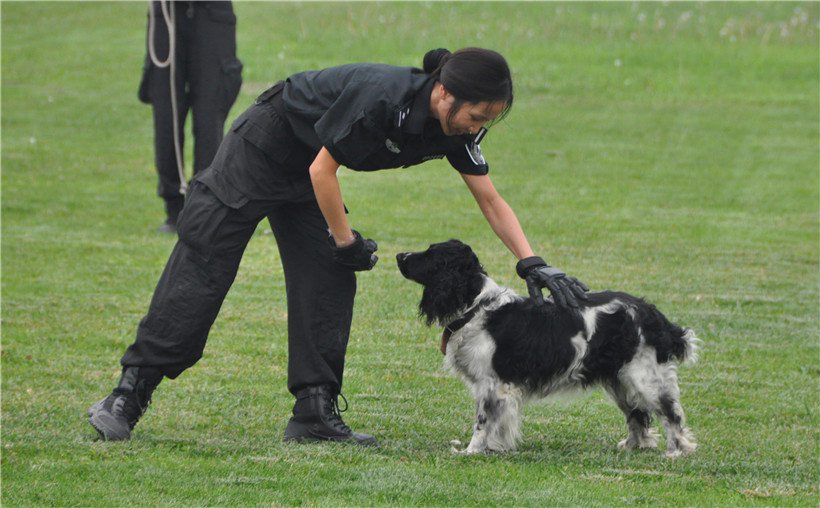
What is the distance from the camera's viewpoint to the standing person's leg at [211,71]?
11.1m

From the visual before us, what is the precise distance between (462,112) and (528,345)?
4.46 ft

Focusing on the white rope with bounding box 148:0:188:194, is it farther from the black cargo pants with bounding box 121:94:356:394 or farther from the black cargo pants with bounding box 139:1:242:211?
the black cargo pants with bounding box 121:94:356:394

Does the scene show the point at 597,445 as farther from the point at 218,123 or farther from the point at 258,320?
the point at 218,123

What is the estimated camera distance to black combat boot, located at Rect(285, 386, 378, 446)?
18.8 ft

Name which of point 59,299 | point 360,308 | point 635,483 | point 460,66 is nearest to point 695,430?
point 635,483

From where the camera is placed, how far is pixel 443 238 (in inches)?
463

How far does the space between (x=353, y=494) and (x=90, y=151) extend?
12689 millimetres

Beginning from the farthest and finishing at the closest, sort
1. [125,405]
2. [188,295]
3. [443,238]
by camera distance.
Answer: [443,238] → [125,405] → [188,295]

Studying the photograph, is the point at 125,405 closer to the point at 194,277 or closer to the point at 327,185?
the point at 194,277

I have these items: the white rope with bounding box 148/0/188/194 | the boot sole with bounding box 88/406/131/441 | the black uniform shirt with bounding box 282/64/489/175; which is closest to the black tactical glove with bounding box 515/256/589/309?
the black uniform shirt with bounding box 282/64/489/175

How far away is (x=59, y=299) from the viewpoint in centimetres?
903

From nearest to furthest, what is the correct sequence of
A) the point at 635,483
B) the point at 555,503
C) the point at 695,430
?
1. the point at 555,503
2. the point at 635,483
3. the point at 695,430

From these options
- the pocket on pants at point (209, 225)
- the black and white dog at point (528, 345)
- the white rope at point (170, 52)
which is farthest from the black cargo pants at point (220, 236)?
the white rope at point (170, 52)

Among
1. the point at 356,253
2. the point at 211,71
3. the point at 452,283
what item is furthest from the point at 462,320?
the point at 211,71
